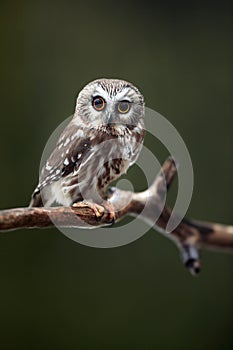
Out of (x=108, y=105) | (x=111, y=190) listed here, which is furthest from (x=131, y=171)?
(x=108, y=105)

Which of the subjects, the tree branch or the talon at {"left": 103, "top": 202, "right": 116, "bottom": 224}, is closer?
the tree branch

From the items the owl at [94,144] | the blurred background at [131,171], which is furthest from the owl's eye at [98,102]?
the blurred background at [131,171]

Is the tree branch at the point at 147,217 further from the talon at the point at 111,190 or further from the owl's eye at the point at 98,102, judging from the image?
the owl's eye at the point at 98,102

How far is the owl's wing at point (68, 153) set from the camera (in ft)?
2.03

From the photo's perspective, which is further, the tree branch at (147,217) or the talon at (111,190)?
the talon at (111,190)

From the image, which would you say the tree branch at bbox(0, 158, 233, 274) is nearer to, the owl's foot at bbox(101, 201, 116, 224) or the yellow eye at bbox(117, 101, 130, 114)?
the owl's foot at bbox(101, 201, 116, 224)

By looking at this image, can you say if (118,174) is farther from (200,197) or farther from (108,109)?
(200,197)

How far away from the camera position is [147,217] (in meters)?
0.78

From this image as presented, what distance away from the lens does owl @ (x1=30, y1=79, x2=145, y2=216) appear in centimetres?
60

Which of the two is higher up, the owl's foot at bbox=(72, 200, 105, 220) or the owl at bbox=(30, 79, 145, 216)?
the owl at bbox=(30, 79, 145, 216)

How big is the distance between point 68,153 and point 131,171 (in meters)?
0.12


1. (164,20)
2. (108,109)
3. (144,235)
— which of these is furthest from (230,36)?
(108,109)

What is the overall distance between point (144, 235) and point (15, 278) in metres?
0.25

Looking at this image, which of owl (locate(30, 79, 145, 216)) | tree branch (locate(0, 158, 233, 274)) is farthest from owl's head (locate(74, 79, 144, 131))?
tree branch (locate(0, 158, 233, 274))
